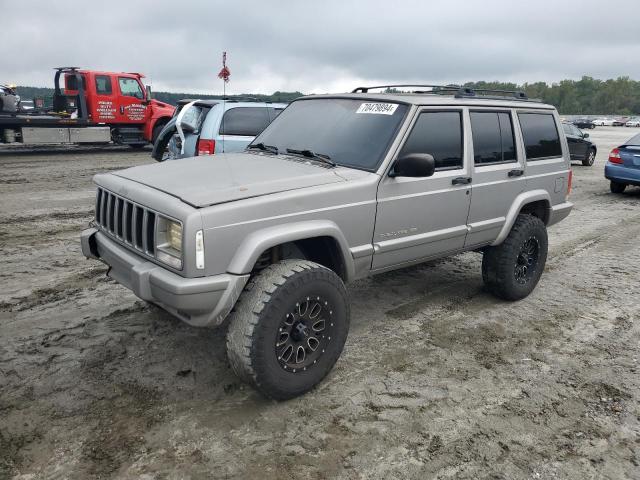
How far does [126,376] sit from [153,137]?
1614 centimetres

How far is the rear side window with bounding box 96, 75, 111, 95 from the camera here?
16.8 m

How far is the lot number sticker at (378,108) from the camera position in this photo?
3.95 m

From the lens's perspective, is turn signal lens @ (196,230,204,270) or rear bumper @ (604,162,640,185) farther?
rear bumper @ (604,162,640,185)

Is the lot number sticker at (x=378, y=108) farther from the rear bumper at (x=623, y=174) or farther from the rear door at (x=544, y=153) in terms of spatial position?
the rear bumper at (x=623, y=174)

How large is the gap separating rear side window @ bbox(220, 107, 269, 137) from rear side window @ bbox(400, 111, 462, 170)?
5.48 meters

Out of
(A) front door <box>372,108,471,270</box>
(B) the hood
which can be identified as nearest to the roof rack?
(A) front door <box>372,108,471,270</box>

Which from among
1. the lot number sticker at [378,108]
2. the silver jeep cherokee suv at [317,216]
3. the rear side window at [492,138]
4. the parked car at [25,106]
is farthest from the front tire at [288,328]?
the parked car at [25,106]

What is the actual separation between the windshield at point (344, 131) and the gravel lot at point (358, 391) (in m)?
1.49

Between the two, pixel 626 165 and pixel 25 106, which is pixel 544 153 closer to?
pixel 626 165

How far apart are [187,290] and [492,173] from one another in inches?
114

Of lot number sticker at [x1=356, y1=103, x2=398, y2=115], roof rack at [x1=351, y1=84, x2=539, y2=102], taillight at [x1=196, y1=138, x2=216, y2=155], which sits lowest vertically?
taillight at [x1=196, y1=138, x2=216, y2=155]

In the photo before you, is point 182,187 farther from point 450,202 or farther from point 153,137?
point 153,137

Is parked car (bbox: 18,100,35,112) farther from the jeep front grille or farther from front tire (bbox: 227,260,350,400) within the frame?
front tire (bbox: 227,260,350,400)

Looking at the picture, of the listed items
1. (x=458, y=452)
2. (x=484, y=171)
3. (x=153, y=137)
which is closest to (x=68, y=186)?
(x=153, y=137)
